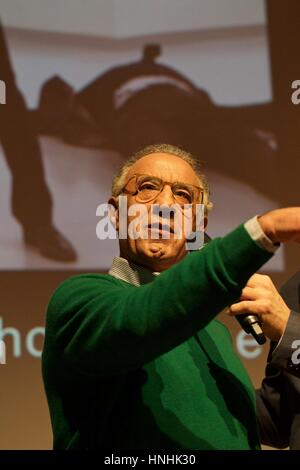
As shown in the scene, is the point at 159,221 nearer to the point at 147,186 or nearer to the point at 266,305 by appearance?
the point at 147,186

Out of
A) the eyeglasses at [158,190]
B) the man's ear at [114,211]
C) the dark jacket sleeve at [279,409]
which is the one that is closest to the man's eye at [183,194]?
the eyeglasses at [158,190]

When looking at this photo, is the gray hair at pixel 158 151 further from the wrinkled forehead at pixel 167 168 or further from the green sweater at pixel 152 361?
the green sweater at pixel 152 361

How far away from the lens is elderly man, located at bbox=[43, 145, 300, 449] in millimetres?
887

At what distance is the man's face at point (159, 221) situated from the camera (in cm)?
119

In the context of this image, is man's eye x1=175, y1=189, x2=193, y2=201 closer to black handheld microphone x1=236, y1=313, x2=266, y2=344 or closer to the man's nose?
the man's nose

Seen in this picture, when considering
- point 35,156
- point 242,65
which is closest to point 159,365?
point 35,156

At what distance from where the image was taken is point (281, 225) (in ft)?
2.97

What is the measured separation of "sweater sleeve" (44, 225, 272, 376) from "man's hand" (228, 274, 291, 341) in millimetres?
397

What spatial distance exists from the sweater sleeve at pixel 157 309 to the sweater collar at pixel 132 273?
0.20m

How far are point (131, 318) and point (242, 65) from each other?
1.79m

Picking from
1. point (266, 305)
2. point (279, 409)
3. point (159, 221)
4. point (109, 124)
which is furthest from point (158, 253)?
point (109, 124)

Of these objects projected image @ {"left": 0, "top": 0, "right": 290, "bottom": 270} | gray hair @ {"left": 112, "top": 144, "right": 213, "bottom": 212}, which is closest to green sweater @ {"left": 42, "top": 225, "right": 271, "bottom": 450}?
gray hair @ {"left": 112, "top": 144, "right": 213, "bottom": 212}

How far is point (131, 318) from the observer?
91cm
